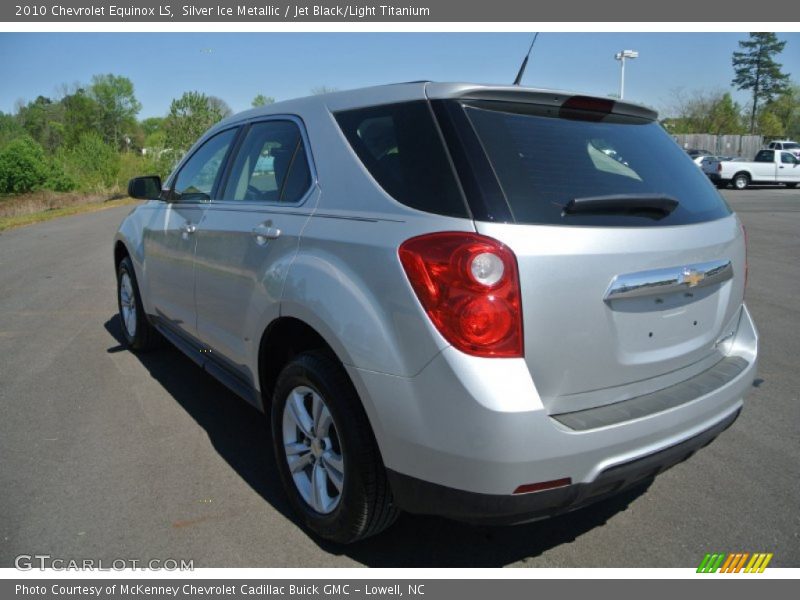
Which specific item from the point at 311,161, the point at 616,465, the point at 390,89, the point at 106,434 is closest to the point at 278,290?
the point at 311,161

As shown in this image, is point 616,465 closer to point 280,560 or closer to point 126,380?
point 280,560

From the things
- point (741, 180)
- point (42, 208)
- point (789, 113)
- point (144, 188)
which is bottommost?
point (741, 180)

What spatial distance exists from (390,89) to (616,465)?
5.69 ft

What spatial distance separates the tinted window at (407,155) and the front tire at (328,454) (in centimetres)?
76

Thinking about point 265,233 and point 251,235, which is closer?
point 265,233

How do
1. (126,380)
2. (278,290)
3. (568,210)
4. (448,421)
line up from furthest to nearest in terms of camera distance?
1. (126,380)
2. (278,290)
3. (568,210)
4. (448,421)

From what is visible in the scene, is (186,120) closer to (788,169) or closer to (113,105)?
(788,169)

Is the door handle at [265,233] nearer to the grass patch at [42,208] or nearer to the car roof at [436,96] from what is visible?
the car roof at [436,96]

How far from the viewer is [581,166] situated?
97.8 inches

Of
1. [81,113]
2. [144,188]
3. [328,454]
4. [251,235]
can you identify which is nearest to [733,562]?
[328,454]

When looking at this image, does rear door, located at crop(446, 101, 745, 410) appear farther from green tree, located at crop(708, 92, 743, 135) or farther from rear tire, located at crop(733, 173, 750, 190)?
green tree, located at crop(708, 92, 743, 135)

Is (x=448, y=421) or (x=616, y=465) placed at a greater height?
(x=448, y=421)

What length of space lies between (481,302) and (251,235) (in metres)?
1.53
